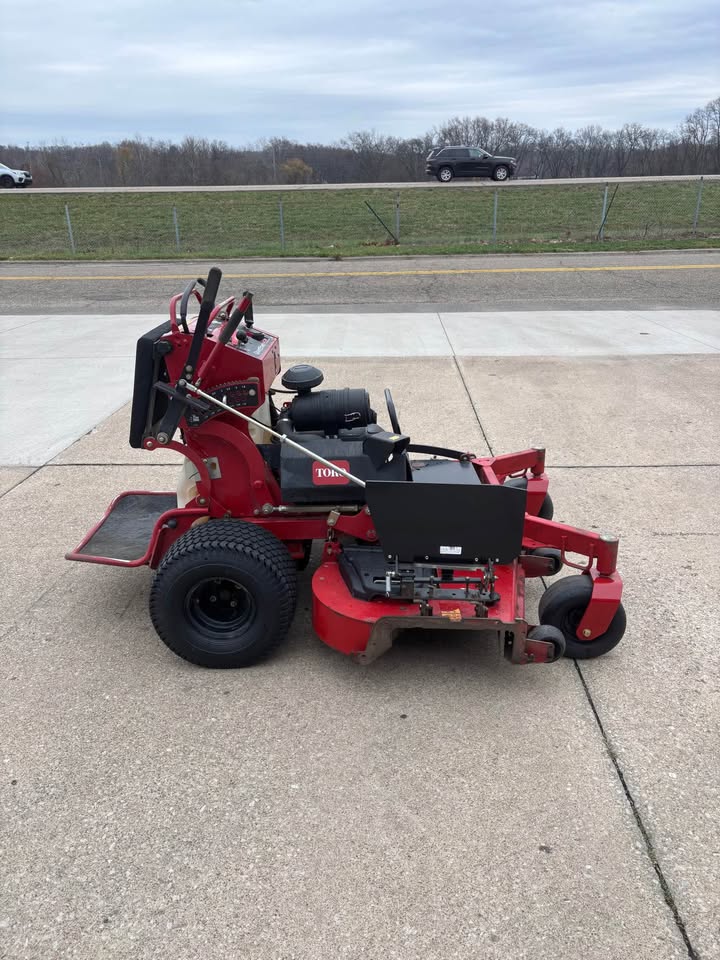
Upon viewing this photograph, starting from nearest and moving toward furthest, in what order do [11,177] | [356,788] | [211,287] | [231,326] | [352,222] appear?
[356,788], [211,287], [231,326], [352,222], [11,177]

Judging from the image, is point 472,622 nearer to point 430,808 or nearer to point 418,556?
point 418,556

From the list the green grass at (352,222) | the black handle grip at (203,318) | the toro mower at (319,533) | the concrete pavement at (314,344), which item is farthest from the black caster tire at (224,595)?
the green grass at (352,222)

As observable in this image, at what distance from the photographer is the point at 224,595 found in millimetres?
3230

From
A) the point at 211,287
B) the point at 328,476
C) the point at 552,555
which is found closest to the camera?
the point at 211,287

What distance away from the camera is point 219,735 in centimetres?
283

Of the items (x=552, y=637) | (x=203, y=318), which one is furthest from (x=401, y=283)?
(x=552, y=637)

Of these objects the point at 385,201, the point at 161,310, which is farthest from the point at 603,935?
the point at 385,201

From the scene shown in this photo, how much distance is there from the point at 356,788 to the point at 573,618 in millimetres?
1212

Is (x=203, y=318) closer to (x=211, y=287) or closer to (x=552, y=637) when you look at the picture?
(x=211, y=287)

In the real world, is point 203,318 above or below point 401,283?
above

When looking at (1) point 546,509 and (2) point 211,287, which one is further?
Answer: (1) point 546,509

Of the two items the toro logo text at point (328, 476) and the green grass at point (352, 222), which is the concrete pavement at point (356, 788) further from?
the green grass at point (352, 222)

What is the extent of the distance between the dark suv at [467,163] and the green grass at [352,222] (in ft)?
8.66

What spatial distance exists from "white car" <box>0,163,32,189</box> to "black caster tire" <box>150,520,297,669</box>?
108 ft
